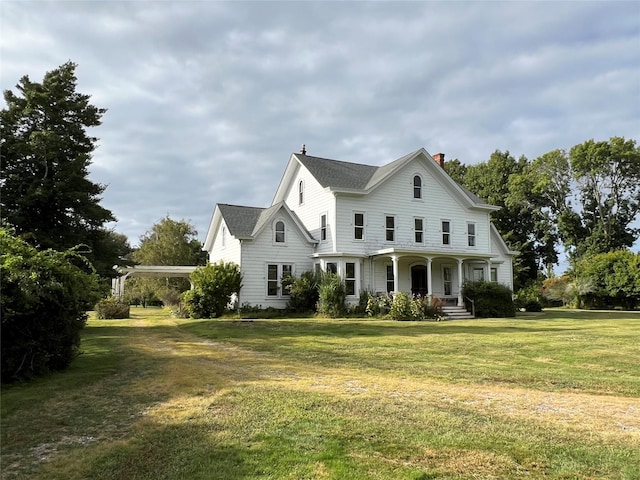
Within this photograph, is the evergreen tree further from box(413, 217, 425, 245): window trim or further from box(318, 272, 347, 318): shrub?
box(413, 217, 425, 245): window trim

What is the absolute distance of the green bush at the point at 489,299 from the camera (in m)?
26.7

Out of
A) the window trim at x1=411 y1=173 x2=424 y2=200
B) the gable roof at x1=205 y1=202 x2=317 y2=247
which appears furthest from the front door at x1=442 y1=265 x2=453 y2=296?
the gable roof at x1=205 y1=202 x2=317 y2=247

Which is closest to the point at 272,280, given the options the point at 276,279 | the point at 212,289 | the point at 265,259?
the point at 276,279

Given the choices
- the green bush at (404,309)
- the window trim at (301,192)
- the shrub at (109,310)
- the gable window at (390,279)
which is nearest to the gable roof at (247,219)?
the window trim at (301,192)

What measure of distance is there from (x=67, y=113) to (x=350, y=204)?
14304mm

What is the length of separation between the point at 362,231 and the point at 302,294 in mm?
5092

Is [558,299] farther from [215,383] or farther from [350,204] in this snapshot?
[215,383]

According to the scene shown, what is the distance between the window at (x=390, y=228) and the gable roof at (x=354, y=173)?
89.8 inches

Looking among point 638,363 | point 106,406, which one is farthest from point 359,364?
point 638,363

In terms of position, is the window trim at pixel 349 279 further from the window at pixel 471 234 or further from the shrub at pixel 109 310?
the shrub at pixel 109 310

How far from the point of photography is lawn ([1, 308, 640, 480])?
4.52m

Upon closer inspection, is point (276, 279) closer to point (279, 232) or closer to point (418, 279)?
point (279, 232)

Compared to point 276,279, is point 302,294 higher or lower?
lower

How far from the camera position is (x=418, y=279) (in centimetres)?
2967
